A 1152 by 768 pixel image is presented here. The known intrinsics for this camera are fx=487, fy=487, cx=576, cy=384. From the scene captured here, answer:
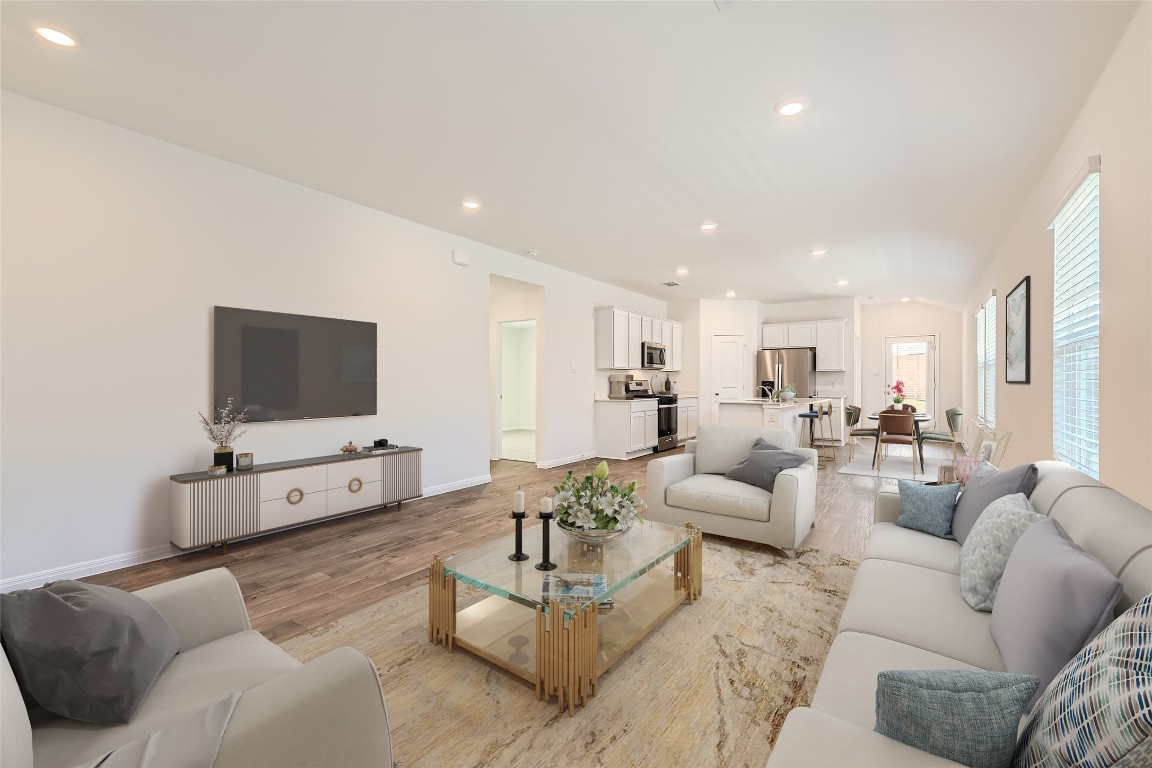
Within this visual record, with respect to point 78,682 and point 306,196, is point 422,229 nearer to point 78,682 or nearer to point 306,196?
point 306,196

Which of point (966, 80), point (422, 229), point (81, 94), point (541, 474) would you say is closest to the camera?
point (966, 80)

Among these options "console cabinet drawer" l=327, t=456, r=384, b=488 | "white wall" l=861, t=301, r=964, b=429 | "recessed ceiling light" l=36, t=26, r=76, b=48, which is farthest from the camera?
"white wall" l=861, t=301, r=964, b=429

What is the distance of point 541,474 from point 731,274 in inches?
155

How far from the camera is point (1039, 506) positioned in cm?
186

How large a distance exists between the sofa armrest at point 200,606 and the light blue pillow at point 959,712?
73.9 inches

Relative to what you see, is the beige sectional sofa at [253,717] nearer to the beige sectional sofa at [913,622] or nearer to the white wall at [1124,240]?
the beige sectional sofa at [913,622]

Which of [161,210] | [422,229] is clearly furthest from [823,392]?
[161,210]

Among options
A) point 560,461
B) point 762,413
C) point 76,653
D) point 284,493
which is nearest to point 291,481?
point 284,493

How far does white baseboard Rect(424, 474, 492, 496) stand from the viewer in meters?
4.99

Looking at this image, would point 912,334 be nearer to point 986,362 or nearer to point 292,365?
point 986,362

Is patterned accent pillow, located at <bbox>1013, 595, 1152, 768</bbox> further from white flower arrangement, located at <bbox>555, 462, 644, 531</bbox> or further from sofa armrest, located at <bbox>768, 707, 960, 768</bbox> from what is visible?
white flower arrangement, located at <bbox>555, 462, 644, 531</bbox>

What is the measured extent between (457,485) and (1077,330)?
197 inches

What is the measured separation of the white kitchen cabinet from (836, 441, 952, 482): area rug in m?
1.56

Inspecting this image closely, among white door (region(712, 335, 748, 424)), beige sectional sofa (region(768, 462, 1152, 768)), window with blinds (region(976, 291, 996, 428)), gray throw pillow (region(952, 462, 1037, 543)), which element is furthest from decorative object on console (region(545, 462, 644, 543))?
white door (region(712, 335, 748, 424))
